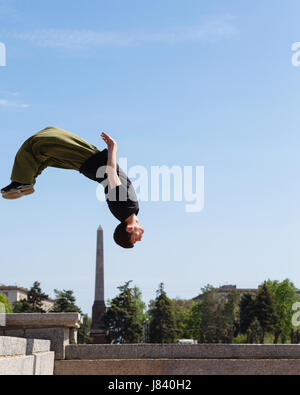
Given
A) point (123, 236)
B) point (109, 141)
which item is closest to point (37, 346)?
point (123, 236)

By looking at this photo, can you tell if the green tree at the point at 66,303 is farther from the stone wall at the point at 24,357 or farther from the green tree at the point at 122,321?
the stone wall at the point at 24,357

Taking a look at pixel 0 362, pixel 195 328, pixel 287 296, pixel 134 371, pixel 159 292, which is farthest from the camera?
pixel 195 328

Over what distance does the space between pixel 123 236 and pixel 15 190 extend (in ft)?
4.90

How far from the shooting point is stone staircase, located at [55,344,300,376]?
8344mm

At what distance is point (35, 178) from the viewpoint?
20.4ft

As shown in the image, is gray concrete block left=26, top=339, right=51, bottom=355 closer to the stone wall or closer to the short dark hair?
the stone wall

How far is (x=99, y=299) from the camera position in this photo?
6469 cm

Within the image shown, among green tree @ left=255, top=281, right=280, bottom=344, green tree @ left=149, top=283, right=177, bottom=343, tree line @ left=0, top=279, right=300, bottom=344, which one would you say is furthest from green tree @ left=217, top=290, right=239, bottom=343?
green tree @ left=149, top=283, right=177, bottom=343

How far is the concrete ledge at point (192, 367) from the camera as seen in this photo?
27.3ft

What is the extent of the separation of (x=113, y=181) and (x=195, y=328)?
285ft

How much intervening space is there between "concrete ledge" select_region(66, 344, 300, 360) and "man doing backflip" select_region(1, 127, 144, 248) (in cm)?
367

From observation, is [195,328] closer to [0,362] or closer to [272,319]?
[272,319]

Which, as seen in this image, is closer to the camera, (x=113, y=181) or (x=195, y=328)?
(x=113, y=181)
